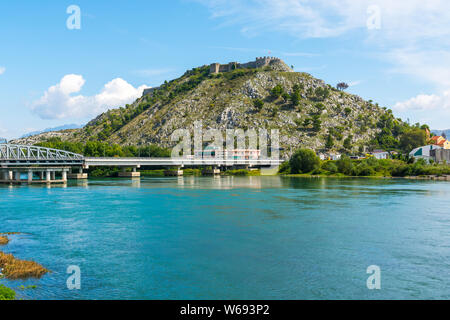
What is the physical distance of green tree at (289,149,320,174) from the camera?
410 feet

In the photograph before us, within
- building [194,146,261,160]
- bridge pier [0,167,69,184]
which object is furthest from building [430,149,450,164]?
bridge pier [0,167,69,184]

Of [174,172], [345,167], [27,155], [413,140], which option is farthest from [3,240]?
[413,140]

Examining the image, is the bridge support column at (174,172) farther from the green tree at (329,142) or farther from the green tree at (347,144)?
the green tree at (347,144)

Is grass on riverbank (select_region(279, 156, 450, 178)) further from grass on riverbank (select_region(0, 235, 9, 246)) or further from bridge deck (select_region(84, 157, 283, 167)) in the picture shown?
grass on riverbank (select_region(0, 235, 9, 246))

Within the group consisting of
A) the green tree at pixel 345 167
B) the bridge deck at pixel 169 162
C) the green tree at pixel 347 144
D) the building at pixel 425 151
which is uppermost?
the green tree at pixel 347 144

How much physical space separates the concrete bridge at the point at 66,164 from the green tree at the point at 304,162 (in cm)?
2115

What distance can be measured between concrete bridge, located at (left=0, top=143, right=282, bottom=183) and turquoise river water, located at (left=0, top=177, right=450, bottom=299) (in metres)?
60.8

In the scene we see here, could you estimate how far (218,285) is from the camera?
20281 millimetres

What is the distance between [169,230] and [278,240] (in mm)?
10072

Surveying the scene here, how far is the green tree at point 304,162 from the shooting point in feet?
410

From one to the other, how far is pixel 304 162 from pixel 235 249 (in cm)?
10216

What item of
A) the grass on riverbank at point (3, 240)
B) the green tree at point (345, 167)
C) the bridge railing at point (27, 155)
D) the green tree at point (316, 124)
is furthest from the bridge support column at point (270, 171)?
the grass on riverbank at point (3, 240)

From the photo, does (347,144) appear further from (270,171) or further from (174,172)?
(174,172)
